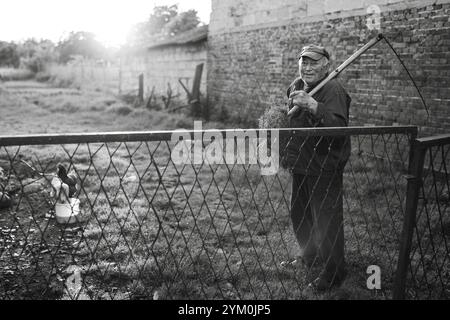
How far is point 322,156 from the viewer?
3.01 meters

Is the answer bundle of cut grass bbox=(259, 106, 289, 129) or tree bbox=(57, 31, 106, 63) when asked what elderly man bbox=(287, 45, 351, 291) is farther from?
tree bbox=(57, 31, 106, 63)

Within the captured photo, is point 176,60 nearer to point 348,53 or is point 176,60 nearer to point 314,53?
point 348,53

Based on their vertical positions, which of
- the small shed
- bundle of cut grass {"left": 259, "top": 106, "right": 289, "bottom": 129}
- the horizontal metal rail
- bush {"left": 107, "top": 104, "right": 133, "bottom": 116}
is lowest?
bush {"left": 107, "top": 104, "right": 133, "bottom": 116}

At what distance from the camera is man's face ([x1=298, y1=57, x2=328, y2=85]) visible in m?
3.03

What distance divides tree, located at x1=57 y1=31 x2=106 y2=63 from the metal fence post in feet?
161

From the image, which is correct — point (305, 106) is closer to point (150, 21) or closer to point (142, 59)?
point (142, 59)

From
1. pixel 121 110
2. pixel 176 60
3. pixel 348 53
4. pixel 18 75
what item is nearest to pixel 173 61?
pixel 176 60

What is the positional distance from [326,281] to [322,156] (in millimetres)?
996

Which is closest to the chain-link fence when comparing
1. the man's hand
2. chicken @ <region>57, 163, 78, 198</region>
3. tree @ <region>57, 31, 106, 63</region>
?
the man's hand

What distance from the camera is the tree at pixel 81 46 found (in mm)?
47594

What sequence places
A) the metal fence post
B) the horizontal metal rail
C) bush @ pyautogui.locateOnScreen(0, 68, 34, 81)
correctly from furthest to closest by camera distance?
bush @ pyautogui.locateOnScreen(0, 68, 34, 81), the metal fence post, the horizontal metal rail
